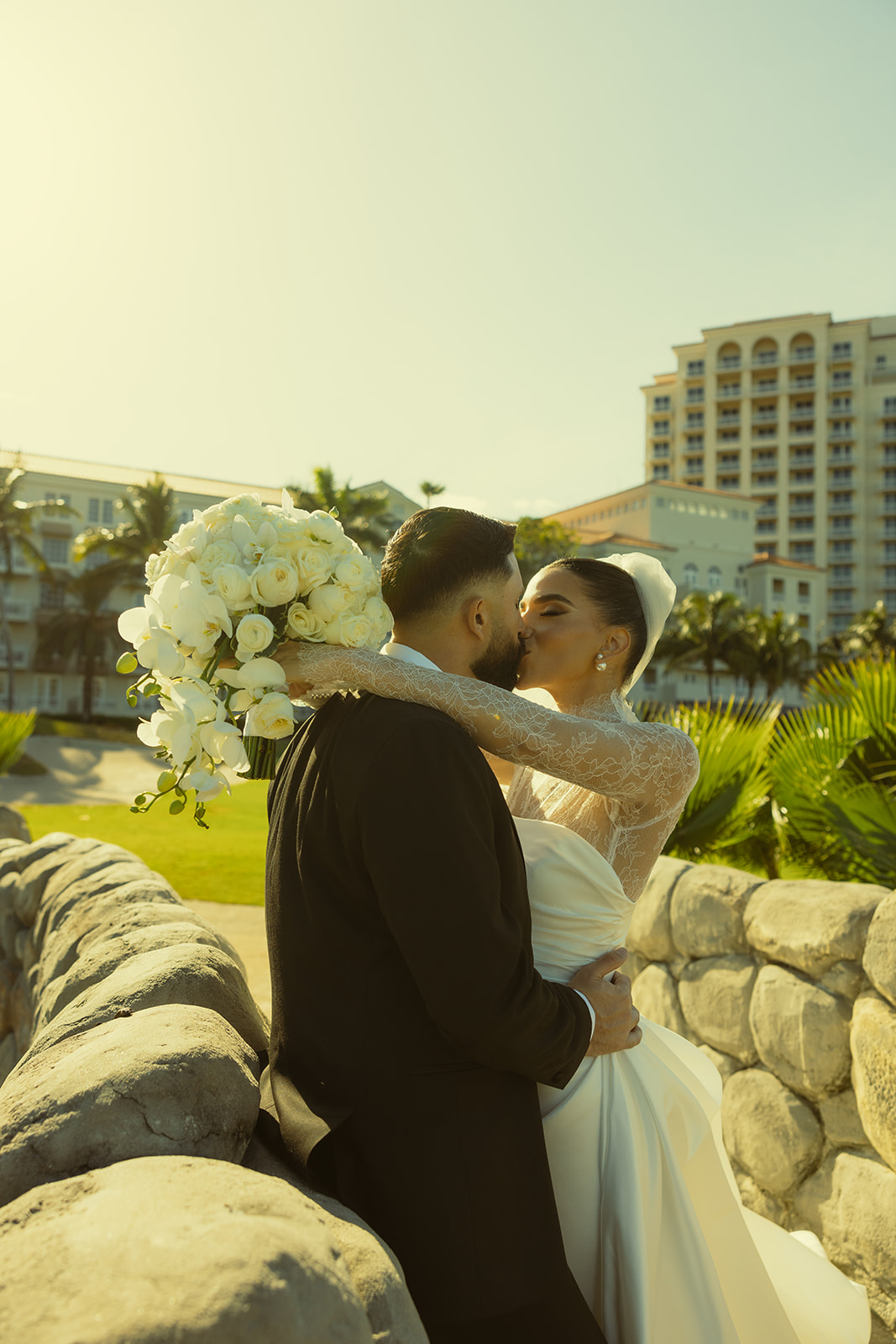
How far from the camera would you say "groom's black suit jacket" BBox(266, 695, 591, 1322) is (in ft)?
5.45

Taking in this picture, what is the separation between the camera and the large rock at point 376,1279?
4.46 ft

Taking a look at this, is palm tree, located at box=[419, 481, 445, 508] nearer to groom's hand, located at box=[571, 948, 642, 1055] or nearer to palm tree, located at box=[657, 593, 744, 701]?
palm tree, located at box=[657, 593, 744, 701]

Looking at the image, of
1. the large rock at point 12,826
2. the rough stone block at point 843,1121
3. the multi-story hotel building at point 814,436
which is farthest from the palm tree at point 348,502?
the multi-story hotel building at point 814,436

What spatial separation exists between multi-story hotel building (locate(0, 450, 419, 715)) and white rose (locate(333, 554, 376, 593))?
58.4 metres

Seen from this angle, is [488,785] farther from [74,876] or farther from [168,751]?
[74,876]

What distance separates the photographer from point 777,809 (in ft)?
20.2

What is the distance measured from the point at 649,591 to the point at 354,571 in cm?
135

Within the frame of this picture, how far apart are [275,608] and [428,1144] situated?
3.79 feet

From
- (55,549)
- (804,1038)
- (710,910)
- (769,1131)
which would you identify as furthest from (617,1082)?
(55,549)

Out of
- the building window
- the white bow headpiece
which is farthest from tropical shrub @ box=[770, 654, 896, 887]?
the building window

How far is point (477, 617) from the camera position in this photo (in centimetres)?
221

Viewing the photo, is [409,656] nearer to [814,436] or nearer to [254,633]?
[254,633]

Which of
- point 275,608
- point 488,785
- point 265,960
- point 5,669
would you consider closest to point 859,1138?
point 488,785

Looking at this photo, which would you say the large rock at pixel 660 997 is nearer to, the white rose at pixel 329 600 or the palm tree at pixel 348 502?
the white rose at pixel 329 600
